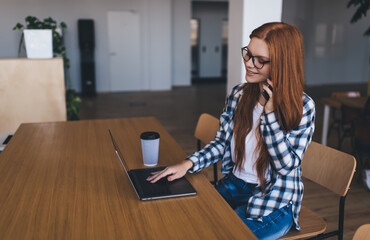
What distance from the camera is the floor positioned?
2902 millimetres

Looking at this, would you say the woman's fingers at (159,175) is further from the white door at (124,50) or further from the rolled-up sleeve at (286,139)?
the white door at (124,50)

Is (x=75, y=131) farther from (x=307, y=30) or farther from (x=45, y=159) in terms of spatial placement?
(x=307, y=30)

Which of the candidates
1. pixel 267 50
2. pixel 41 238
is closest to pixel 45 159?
pixel 41 238

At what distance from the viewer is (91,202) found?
121cm

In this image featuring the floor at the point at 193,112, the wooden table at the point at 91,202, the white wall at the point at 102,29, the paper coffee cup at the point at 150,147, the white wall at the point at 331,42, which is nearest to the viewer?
the wooden table at the point at 91,202

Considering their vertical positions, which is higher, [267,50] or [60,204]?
[267,50]

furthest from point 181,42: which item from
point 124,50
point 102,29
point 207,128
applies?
point 207,128

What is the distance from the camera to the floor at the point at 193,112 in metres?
2.90

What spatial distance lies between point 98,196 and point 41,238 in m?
0.28

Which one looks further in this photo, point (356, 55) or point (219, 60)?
point (219, 60)

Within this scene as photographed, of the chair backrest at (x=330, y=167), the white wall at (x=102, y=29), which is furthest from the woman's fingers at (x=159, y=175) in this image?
the white wall at (x=102, y=29)

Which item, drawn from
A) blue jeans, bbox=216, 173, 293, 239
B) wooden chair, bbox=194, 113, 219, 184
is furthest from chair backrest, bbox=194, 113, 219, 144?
blue jeans, bbox=216, 173, 293, 239

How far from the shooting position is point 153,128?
7.07 ft

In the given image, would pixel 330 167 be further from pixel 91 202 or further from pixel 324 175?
pixel 91 202
